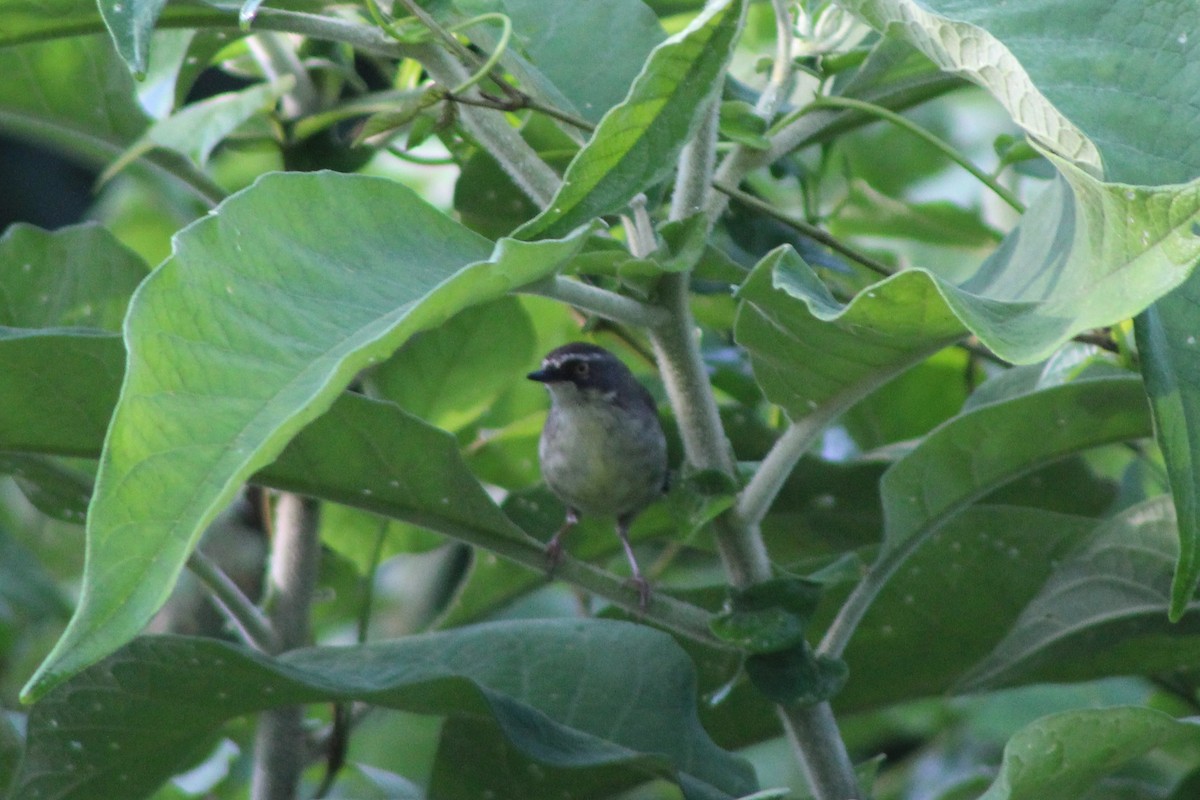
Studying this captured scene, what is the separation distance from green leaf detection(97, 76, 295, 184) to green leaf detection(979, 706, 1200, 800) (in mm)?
1309

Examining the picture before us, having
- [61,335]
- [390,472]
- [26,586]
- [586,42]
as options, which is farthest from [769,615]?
[26,586]

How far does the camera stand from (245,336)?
1044 millimetres

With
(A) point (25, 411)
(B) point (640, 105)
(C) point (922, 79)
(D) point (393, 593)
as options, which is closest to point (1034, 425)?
(C) point (922, 79)

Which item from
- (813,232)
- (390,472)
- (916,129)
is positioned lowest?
(390,472)

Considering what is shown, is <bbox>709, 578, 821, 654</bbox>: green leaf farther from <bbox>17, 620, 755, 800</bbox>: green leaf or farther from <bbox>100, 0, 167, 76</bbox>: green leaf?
<bbox>100, 0, 167, 76</bbox>: green leaf

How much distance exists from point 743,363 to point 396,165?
1974 millimetres

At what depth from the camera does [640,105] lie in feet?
4.06

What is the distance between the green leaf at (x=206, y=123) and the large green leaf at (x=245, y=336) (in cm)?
83

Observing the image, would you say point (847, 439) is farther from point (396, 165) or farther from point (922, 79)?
point (396, 165)

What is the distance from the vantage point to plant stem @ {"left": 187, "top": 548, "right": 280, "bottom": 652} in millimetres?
1924

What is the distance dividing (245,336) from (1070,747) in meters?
0.92

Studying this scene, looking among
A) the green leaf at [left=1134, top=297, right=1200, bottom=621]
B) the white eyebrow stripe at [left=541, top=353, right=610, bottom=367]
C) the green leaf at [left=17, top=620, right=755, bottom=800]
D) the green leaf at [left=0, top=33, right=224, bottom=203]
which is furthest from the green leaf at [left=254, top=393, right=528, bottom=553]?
the white eyebrow stripe at [left=541, top=353, right=610, bottom=367]

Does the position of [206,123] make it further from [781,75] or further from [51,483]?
[781,75]

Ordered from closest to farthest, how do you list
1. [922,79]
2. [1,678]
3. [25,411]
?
1. [25,411]
2. [922,79]
3. [1,678]
